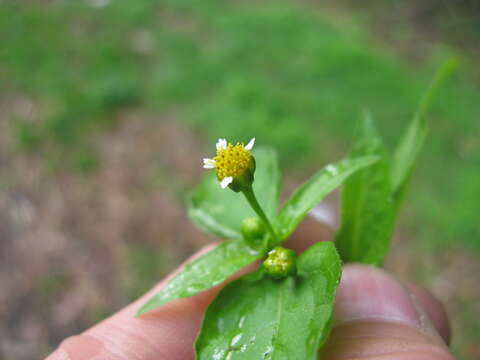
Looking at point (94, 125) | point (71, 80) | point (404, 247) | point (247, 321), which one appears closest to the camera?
point (247, 321)

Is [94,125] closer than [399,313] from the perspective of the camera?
No

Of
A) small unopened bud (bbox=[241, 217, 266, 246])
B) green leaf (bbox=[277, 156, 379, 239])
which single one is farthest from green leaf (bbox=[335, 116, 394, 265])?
small unopened bud (bbox=[241, 217, 266, 246])

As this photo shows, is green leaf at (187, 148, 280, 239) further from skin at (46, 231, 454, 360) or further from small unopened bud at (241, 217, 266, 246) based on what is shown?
skin at (46, 231, 454, 360)

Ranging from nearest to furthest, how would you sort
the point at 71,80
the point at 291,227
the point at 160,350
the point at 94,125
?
1. the point at 291,227
2. the point at 160,350
3. the point at 94,125
4. the point at 71,80

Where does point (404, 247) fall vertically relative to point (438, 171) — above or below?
below

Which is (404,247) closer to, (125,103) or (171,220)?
(171,220)

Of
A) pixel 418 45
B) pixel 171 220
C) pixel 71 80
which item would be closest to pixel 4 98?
pixel 71 80

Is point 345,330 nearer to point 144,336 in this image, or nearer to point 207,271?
point 207,271
